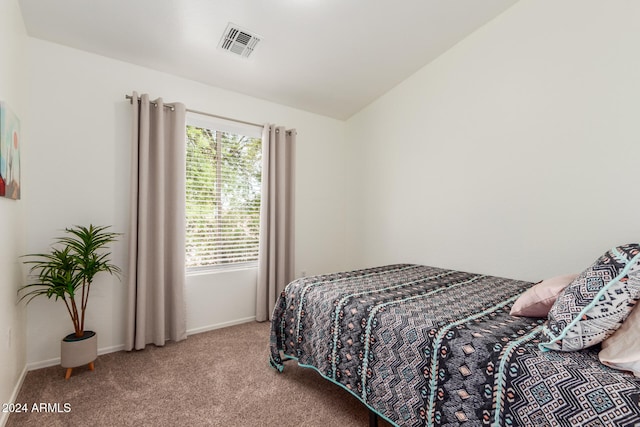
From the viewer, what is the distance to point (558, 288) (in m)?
1.31

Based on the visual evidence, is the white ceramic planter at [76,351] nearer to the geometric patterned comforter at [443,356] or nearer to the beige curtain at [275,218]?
the geometric patterned comforter at [443,356]

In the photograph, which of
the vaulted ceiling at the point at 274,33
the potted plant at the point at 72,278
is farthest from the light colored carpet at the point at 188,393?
the vaulted ceiling at the point at 274,33

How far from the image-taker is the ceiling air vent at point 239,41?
230 cm

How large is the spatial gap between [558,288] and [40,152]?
352 centimetres

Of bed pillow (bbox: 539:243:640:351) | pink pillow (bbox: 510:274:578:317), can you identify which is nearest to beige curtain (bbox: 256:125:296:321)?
pink pillow (bbox: 510:274:578:317)

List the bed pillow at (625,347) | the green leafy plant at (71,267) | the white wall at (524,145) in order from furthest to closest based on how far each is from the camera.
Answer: the green leafy plant at (71,267), the white wall at (524,145), the bed pillow at (625,347)

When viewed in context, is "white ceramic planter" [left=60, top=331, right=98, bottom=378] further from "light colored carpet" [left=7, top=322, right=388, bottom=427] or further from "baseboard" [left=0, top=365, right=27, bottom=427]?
"baseboard" [left=0, top=365, right=27, bottom=427]

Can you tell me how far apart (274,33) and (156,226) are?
1.95 m

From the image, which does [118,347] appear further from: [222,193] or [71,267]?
[222,193]

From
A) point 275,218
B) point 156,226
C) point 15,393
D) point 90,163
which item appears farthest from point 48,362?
point 275,218

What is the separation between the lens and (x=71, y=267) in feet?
6.91

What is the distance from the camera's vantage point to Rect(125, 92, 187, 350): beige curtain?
252 centimetres

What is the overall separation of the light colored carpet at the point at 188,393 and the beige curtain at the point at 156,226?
27 centimetres

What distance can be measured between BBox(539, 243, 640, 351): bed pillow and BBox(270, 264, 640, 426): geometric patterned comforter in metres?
0.06
